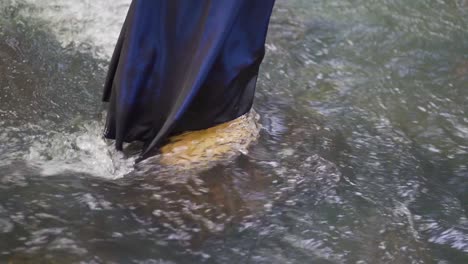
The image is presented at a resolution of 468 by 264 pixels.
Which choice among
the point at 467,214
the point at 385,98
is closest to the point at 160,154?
the point at 467,214

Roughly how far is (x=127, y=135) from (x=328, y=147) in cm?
91

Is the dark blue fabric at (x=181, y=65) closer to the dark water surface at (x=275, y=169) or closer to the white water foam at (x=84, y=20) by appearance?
the dark water surface at (x=275, y=169)

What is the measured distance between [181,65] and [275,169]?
0.59m

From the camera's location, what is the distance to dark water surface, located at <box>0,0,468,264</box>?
6.89 feet

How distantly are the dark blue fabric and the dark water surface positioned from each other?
7.8 inches

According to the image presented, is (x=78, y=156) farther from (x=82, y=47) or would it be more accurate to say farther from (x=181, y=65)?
(x=82, y=47)

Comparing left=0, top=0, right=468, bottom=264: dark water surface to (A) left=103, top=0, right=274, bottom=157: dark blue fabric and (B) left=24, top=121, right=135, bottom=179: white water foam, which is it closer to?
(B) left=24, top=121, right=135, bottom=179: white water foam

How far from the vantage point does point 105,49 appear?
353cm

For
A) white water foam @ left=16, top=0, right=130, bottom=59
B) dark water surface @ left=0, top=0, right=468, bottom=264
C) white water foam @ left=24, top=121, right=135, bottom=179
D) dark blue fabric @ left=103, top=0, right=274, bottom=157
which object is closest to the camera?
dark water surface @ left=0, top=0, right=468, bottom=264

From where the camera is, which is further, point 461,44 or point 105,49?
point 461,44

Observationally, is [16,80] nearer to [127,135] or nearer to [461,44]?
[127,135]

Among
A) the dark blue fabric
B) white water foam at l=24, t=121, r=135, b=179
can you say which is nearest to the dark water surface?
white water foam at l=24, t=121, r=135, b=179

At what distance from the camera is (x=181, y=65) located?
7.66ft

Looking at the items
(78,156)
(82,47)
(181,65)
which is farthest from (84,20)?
(181,65)
